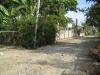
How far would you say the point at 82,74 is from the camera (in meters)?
10.9

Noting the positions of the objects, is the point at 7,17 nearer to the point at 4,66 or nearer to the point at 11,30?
the point at 11,30

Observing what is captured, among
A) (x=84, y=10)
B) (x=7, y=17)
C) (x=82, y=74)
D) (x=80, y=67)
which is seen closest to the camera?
(x=82, y=74)

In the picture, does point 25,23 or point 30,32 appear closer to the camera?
point 30,32

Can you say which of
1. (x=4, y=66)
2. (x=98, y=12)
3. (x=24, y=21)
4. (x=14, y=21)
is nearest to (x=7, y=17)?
(x=14, y=21)

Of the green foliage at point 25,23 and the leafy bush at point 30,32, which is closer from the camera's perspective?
the leafy bush at point 30,32

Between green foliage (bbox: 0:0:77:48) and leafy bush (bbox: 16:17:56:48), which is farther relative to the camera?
green foliage (bbox: 0:0:77:48)

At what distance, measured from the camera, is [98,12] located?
27.5 m

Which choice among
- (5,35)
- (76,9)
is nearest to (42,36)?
(5,35)

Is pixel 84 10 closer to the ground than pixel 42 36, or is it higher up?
higher up

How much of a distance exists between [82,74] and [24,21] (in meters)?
13.4

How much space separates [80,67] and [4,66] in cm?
349

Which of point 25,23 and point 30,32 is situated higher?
point 25,23

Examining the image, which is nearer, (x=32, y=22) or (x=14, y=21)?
(x=32, y=22)

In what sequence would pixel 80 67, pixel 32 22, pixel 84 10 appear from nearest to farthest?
pixel 80 67 → pixel 32 22 → pixel 84 10
